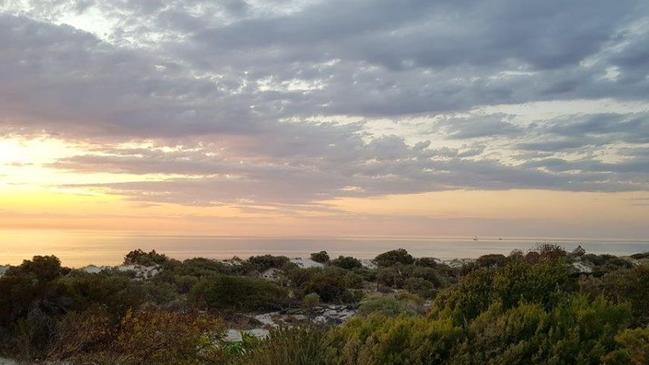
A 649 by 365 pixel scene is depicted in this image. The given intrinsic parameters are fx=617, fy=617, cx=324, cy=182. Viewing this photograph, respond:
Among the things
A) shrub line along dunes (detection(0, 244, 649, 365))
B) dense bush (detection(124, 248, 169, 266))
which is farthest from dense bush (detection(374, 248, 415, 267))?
shrub line along dunes (detection(0, 244, 649, 365))

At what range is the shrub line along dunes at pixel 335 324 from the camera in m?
5.50

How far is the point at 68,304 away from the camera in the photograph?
11.8 m

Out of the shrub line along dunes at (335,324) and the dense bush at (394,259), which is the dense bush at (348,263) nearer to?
the dense bush at (394,259)

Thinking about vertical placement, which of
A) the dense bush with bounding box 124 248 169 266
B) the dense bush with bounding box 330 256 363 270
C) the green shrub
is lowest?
the green shrub

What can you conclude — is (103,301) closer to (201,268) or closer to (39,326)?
(39,326)

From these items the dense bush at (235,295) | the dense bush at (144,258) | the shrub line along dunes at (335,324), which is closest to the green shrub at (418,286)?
the shrub line along dunes at (335,324)

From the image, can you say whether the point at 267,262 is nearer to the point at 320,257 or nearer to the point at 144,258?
the point at 320,257

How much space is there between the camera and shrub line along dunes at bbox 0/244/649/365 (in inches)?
217

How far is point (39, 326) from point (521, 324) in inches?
325

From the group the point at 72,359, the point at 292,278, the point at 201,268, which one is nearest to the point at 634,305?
the point at 72,359

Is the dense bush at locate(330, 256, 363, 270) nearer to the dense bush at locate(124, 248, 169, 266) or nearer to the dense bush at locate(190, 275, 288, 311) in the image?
the dense bush at locate(124, 248, 169, 266)

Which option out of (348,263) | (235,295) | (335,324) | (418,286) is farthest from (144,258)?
(335,324)

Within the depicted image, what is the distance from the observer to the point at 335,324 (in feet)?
36.1

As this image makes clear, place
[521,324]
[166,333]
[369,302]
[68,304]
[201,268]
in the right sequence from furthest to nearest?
[201,268]
[369,302]
[68,304]
[166,333]
[521,324]
